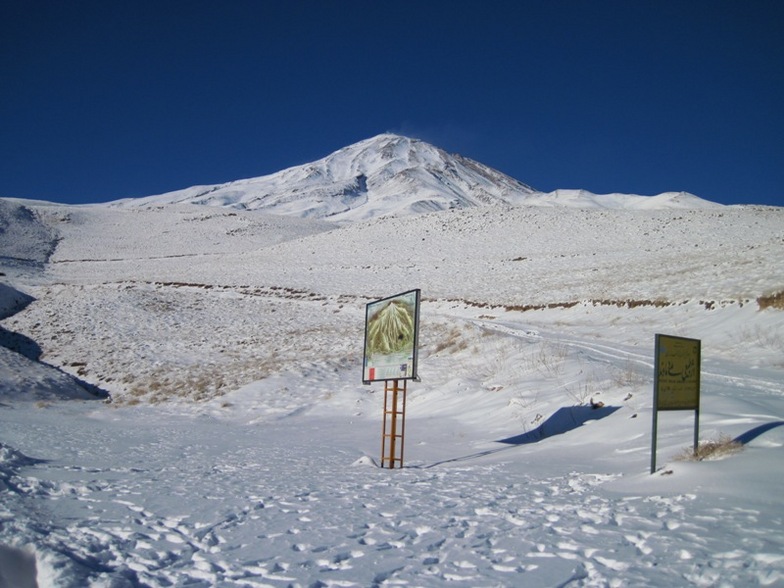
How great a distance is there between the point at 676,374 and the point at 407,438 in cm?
659

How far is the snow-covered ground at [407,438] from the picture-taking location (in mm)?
4941

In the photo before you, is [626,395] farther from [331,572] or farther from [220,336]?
[220,336]

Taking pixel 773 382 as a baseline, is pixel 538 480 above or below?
below

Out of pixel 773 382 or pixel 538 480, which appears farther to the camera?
pixel 773 382

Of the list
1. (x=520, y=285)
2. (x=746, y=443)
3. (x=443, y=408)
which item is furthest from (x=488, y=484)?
(x=520, y=285)

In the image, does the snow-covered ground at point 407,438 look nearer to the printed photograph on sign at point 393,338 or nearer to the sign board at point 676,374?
the sign board at point 676,374

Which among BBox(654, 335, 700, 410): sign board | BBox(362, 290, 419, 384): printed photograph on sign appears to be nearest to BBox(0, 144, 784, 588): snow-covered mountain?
BBox(654, 335, 700, 410): sign board

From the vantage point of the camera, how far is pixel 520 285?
131 ft

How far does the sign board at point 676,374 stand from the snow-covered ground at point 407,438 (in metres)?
0.80

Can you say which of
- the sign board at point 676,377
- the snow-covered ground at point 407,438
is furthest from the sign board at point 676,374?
the snow-covered ground at point 407,438

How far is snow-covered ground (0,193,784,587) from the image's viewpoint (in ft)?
16.2

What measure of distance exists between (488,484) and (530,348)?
10399 mm

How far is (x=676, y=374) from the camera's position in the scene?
7676mm

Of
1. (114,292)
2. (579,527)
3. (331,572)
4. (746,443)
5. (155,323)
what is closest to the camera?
(331,572)
